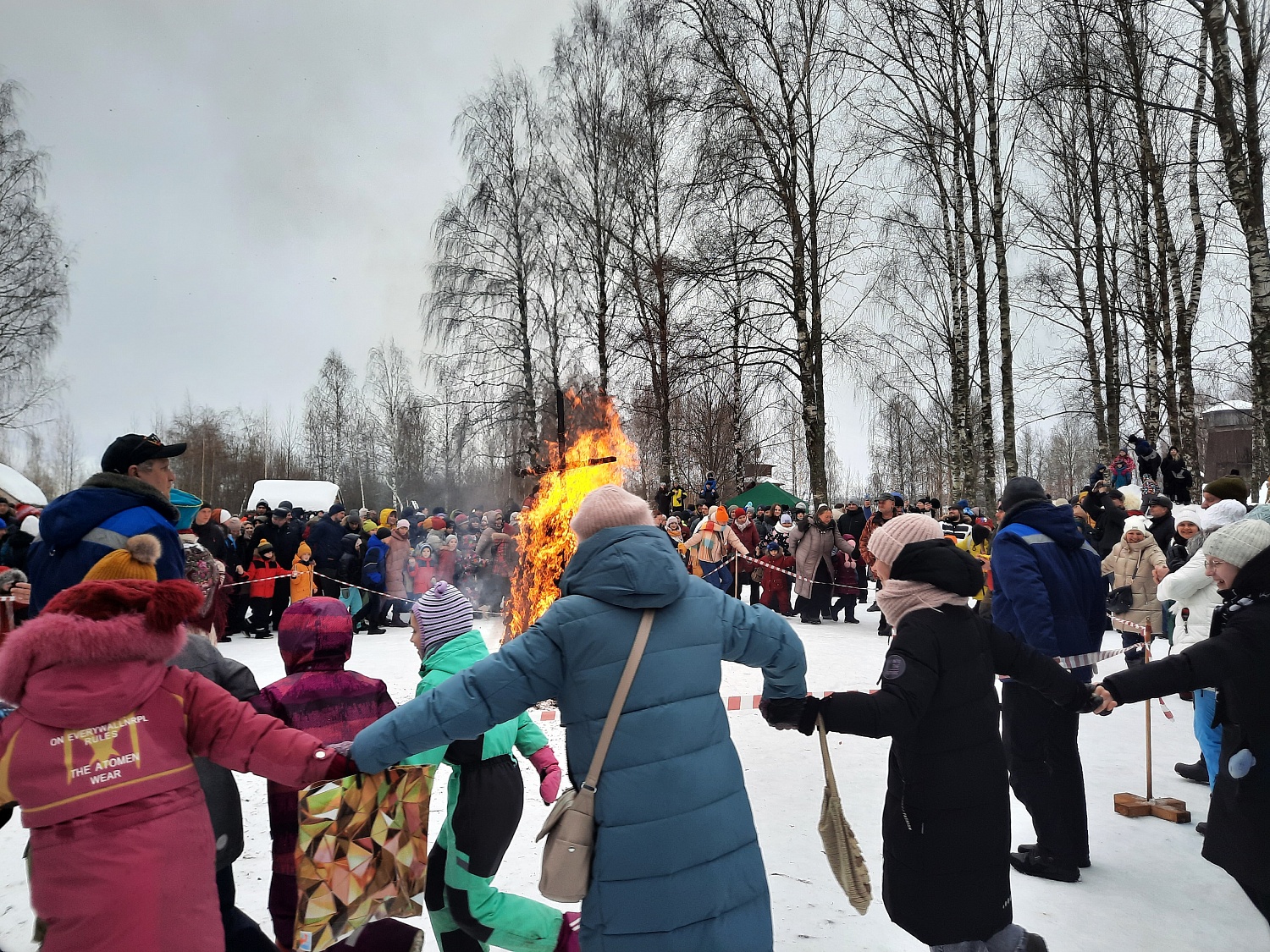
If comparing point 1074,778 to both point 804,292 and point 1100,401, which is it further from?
point 1100,401

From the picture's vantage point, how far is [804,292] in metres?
18.5

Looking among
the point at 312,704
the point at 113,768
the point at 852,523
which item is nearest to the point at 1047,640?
the point at 312,704

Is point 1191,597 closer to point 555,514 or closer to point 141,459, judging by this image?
point 555,514

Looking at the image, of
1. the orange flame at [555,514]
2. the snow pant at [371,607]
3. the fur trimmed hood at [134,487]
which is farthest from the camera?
the snow pant at [371,607]

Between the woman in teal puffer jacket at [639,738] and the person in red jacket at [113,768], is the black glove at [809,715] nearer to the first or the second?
the woman in teal puffer jacket at [639,738]

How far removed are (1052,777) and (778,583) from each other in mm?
10849

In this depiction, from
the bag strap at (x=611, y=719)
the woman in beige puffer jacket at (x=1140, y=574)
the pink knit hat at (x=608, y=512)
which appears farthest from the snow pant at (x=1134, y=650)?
the bag strap at (x=611, y=719)

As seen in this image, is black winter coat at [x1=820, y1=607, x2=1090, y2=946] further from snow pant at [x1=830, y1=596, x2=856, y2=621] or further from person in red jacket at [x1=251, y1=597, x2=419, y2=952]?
snow pant at [x1=830, y1=596, x2=856, y2=621]

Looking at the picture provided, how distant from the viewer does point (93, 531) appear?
3301 mm

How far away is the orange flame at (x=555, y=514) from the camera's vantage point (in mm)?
8719

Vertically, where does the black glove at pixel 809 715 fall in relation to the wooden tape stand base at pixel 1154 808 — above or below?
above

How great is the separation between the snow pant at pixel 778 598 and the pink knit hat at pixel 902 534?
11951mm

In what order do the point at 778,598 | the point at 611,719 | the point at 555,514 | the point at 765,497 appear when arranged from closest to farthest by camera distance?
the point at 611,719
the point at 555,514
the point at 778,598
the point at 765,497

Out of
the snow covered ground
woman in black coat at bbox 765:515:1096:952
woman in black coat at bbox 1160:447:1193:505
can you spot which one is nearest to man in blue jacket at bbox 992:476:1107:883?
the snow covered ground
